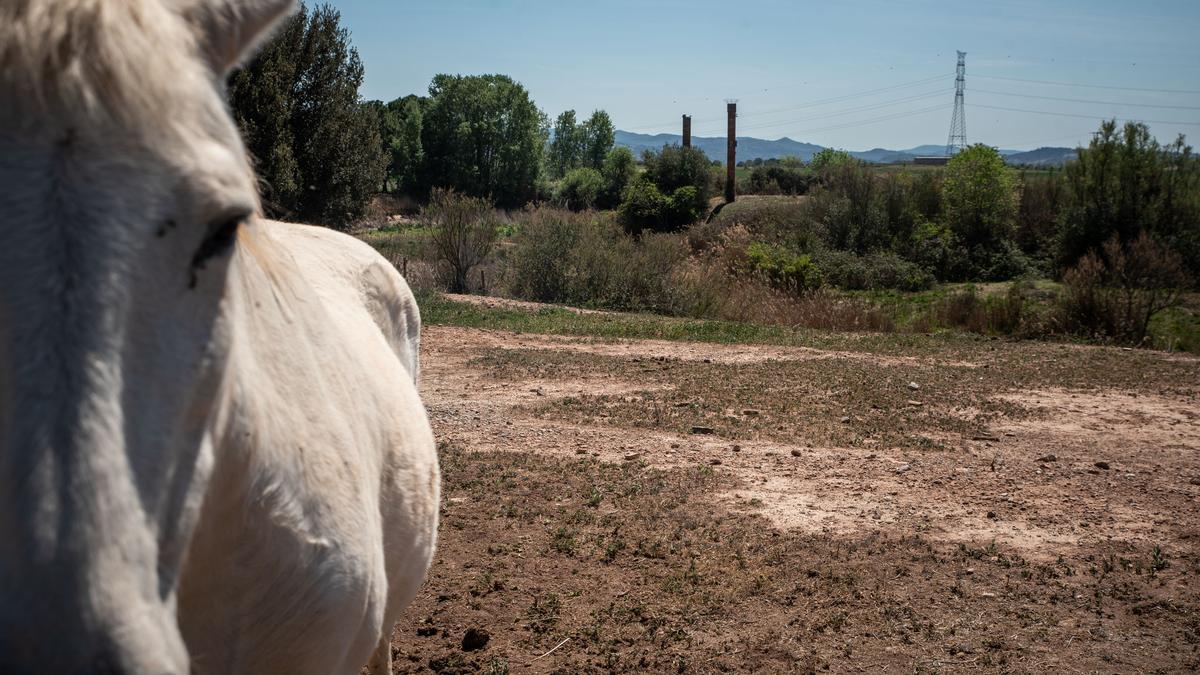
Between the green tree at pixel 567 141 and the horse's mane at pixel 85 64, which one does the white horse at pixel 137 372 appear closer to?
the horse's mane at pixel 85 64

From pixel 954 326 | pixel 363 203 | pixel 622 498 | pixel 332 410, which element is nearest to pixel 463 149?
pixel 363 203

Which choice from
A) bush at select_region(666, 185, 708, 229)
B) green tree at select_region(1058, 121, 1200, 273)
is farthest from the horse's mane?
bush at select_region(666, 185, 708, 229)

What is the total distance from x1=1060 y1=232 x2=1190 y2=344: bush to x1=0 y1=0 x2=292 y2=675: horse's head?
1462 centimetres

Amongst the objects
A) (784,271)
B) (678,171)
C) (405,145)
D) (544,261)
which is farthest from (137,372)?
(405,145)

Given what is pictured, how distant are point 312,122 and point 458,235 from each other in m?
4.08

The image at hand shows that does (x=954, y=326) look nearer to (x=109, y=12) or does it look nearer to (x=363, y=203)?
(x=363, y=203)

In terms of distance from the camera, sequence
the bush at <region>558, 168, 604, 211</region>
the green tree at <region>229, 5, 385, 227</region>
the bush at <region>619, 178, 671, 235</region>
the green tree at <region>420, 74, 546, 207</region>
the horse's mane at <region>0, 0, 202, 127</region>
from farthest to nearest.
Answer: the green tree at <region>420, 74, 546, 207</region> → the bush at <region>558, 168, 604, 211</region> → the bush at <region>619, 178, 671, 235</region> → the green tree at <region>229, 5, 385, 227</region> → the horse's mane at <region>0, 0, 202, 127</region>

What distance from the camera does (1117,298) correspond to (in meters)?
Result: 13.5

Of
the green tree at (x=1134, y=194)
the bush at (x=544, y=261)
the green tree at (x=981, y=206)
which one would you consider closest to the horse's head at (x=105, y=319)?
the bush at (x=544, y=261)

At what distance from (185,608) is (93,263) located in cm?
74

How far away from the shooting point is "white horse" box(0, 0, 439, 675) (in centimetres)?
Result: 101

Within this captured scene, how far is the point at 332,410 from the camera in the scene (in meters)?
1.91

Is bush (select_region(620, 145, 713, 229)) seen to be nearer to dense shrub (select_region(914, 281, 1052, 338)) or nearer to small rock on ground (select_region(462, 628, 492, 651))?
dense shrub (select_region(914, 281, 1052, 338))

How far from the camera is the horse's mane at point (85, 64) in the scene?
1104mm
